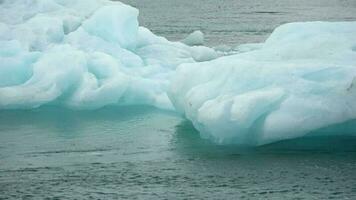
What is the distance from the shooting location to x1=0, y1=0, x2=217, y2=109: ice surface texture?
618 inches

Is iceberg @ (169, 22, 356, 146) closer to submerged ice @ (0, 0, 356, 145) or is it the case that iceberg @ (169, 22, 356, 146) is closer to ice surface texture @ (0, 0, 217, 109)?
submerged ice @ (0, 0, 356, 145)

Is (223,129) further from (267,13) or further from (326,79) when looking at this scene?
(267,13)

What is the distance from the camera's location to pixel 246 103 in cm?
→ 1223

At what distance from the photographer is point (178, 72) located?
14.3 metres

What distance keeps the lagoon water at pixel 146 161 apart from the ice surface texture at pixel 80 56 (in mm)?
303

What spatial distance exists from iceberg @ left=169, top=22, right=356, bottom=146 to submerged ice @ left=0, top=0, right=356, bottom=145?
0.02m

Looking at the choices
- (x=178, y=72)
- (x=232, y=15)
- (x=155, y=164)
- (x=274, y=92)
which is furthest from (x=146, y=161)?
(x=232, y=15)

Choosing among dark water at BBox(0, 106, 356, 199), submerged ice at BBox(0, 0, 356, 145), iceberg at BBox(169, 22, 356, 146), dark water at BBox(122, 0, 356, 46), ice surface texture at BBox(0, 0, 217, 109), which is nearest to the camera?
dark water at BBox(0, 106, 356, 199)

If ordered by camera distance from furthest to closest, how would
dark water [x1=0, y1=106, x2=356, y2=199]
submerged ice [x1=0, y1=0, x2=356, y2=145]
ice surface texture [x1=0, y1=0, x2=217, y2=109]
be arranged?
ice surface texture [x1=0, y1=0, x2=217, y2=109]
submerged ice [x1=0, y1=0, x2=356, y2=145]
dark water [x1=0, y1=106, x2=356, y2=199]

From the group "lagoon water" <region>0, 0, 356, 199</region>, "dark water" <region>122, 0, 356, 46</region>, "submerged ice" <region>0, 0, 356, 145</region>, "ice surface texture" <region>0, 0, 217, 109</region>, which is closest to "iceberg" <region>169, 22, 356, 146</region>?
"submerged ice" <region>0, 0, 356, 145</region>

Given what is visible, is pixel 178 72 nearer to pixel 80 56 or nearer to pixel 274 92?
pixel 274 92

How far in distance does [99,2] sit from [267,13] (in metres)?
18.1

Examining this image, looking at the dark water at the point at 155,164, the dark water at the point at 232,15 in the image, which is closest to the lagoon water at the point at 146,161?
the dark water at the point at 155,164

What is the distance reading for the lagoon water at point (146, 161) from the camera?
1064 cm
